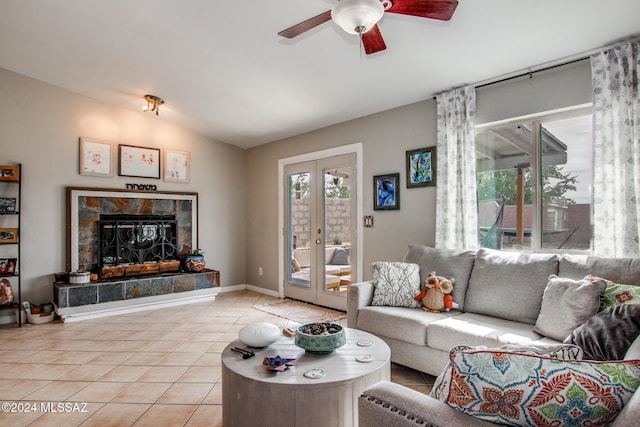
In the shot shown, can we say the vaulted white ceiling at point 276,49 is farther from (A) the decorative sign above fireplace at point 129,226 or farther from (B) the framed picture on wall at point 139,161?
(A) the decorative sign above fireplace at point 129,226

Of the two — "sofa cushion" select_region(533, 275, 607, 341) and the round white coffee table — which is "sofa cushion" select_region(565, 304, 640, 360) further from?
the round white coffee table

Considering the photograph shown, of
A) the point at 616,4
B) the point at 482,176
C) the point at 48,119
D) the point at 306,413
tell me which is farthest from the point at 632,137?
the point at 48,119

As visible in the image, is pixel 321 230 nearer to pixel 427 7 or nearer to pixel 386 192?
pixel 386 192

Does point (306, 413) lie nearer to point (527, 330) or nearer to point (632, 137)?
point (527, 330)

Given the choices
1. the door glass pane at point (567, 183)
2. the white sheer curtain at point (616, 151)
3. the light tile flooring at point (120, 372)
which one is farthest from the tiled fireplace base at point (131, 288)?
the white sheer curtain at point (616, 151)

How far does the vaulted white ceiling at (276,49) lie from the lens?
100 inches

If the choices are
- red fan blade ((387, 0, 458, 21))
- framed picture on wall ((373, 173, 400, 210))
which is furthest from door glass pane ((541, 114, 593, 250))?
red fan blade ((387, 0, 458, 21))

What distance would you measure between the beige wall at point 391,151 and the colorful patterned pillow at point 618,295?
59.9 inches

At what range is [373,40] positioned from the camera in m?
2.18

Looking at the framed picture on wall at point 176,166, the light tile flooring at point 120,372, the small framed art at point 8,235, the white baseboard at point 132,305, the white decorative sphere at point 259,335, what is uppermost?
the framed picture on wall at point 176,166

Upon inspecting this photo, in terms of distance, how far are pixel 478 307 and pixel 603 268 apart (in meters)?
0.84

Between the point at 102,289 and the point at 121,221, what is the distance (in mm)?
973

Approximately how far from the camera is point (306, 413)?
1633 mm

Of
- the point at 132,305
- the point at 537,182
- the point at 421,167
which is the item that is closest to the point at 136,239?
the point at 132,305
